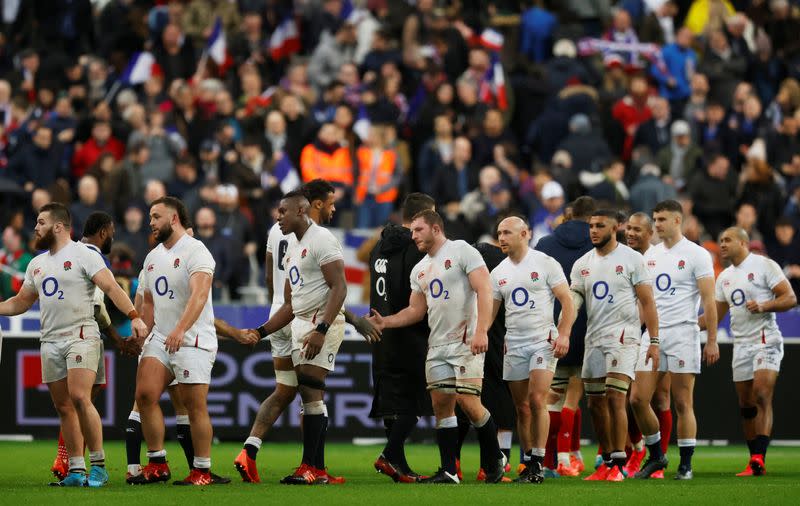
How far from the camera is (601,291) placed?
47.5ft

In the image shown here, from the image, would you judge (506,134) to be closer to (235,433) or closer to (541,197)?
(541,197)

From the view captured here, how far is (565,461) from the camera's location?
49.6 ft

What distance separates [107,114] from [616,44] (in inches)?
351

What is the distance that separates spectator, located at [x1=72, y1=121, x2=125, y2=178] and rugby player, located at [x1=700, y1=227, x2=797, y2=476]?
1148cm

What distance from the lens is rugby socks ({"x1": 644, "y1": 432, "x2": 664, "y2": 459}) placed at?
14.4 m

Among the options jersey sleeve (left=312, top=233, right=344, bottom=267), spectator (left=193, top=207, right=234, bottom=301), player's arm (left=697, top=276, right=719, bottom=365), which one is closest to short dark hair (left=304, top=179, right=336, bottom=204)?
jersey sleeve (left=312, top=233, right=344, bottom=267)

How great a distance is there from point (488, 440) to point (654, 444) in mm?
1732

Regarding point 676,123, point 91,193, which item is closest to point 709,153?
point 676,123

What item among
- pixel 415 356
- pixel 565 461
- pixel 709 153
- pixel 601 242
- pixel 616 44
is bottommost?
pixel 565 461

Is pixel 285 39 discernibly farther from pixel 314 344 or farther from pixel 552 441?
pixel 314 344

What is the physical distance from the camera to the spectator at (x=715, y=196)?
23.7m

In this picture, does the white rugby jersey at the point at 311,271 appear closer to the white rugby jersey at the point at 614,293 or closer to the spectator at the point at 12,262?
the white rugby jersey at the point at 614,293

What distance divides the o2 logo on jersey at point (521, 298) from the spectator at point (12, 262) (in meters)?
8.66

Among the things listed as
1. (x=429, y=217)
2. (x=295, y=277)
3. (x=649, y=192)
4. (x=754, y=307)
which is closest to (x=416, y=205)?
(x=429, y=217)
